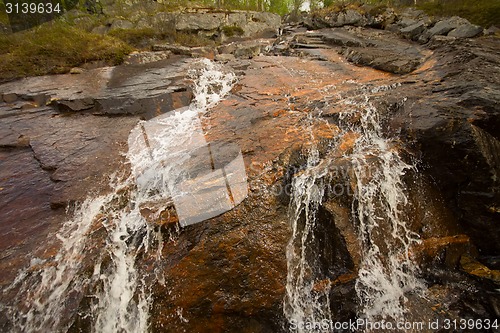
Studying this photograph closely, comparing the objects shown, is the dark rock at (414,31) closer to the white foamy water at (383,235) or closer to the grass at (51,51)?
the white foamy water at (383,235)

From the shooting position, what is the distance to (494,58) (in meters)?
5.06

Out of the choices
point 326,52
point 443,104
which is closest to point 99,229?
point 443,104

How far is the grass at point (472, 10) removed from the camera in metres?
10.0

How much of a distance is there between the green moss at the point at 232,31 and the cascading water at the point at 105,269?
631 inches

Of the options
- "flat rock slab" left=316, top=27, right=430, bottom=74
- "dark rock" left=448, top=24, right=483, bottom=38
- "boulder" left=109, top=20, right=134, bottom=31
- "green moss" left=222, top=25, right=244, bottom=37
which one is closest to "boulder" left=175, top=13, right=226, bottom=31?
"green moss" left=222, top=25, right=244, bottom=37

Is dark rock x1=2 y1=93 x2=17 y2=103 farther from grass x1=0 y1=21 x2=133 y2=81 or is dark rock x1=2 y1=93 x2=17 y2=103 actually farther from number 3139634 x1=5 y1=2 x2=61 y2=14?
number 3139634 x1=5 y1=2 x2=61 y2=14

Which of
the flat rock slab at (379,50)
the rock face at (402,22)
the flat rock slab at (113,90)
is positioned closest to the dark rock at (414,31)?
the rock face at (402,22)

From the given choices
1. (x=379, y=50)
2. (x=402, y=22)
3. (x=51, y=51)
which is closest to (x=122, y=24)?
(x=51, y=51)

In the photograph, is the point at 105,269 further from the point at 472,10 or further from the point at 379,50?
the point at 472,10

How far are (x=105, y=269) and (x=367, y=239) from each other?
3235mm

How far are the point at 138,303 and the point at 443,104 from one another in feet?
16.8

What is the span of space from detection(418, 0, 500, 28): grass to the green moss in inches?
441

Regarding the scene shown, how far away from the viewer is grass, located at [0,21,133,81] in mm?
8469

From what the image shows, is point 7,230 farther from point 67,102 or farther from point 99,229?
point 67,102
